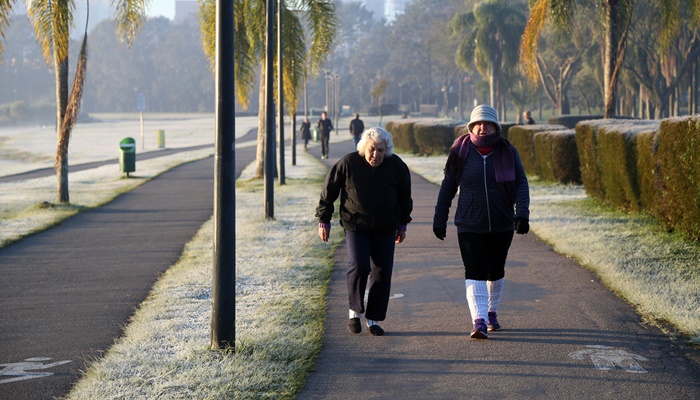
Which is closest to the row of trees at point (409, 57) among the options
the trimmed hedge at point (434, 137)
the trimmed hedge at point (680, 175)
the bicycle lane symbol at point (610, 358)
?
the trimmed hedge at point (434, 137)

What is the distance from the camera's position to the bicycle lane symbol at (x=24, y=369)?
665cm

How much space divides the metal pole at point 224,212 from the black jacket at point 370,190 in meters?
1.00

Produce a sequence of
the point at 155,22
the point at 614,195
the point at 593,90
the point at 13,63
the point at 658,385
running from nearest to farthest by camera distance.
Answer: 1. the point at 658,385
2. the point at 614,195
3. the point at 593,90
4. the point at 13,63
5. the point at 155,22

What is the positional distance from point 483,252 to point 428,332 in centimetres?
76

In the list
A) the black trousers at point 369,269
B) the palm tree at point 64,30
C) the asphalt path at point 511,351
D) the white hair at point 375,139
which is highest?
the palm tree at point 64,30

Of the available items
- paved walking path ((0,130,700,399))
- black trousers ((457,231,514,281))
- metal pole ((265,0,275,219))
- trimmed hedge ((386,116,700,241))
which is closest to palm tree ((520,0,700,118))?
trimmed hedge ((386,116,700,241))

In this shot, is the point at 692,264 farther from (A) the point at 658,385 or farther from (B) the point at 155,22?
(B) the point at 155,22

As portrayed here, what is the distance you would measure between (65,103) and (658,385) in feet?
53.7

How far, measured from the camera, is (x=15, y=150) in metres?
70.2

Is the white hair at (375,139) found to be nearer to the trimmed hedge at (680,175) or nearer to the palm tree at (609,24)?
the trimmed hedge at (680,175)

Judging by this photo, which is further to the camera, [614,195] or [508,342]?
[614,195]

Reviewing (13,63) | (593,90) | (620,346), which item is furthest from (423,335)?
(13,63)

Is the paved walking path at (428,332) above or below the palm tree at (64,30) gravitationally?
below

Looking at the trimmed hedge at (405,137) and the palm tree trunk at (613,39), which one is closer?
the palm tree trunk at (613,39)
